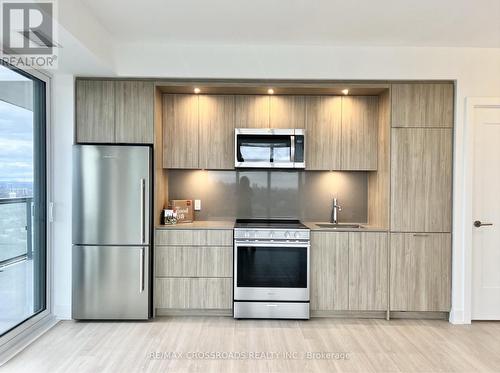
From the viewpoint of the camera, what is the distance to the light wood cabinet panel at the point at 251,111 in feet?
13.2

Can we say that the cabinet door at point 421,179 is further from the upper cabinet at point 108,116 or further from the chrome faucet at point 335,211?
the upper cabinet at point 108,116

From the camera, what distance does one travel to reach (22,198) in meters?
3.26

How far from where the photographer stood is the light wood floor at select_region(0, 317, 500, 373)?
2746 millimetres

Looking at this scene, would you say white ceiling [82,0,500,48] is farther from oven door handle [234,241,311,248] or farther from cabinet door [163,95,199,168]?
oven door handle [234,241,311,248]

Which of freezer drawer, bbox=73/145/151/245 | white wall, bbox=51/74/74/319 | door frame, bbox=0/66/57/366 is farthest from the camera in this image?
white wall, bbox=51/74/74/319

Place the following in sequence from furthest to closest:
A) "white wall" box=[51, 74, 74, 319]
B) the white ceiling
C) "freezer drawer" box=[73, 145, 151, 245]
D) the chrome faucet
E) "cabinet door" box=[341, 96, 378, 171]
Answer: the chrome faucet < "cabinet door" box=[341, 96, 378, 171] < "white wall" box=[51, 74, 74, 319] < "freezer drawer" box=[73, 145, 151, 245] < the white ceiling

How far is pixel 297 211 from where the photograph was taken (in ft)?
14.2

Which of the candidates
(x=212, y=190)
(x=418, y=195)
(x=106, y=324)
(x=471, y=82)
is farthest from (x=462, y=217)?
(x=106, y=324)

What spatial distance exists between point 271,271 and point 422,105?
2.30m

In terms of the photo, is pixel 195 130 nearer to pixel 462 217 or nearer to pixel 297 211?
pixel 297 211

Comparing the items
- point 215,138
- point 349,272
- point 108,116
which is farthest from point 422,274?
point 108,116

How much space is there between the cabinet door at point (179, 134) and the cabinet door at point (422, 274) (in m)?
2.44

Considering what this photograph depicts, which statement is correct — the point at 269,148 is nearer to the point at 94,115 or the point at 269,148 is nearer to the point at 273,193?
the point at 273,193

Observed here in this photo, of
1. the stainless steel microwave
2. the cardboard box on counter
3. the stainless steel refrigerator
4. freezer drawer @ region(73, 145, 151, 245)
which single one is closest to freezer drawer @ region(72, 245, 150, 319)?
the stainless steel refrigerator
